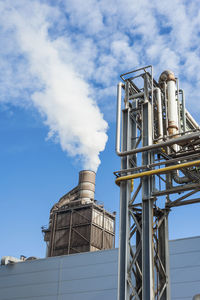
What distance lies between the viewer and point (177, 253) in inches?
754

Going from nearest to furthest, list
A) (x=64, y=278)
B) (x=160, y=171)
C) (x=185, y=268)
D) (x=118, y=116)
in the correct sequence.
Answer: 1. (x=160, y=171)
2. (x=118, y=116)
3. (x=185, y=268)
4. (x=64, y=278)

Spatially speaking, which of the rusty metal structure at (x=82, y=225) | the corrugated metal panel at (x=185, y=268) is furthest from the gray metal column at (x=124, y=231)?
the rusty metal structure at (x=82, y=225)

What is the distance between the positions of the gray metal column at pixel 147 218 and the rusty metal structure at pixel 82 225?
23533mm

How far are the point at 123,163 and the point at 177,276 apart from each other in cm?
861

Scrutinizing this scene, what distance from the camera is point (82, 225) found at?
3562cm

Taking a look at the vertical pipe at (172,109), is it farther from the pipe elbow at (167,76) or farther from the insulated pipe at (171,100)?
the pipe elbow at (167,76)

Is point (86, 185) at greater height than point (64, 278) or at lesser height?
greater

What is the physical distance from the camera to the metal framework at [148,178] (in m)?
11.3

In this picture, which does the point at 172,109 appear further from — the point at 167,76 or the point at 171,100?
the point at 167,76

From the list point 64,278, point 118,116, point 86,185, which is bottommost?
point 64,278

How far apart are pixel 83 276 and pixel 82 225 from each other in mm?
13767

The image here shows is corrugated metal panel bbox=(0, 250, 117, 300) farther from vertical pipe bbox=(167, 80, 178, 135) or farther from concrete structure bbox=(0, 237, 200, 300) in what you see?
vertical pipe bbox=(167, 80, 178, 135)

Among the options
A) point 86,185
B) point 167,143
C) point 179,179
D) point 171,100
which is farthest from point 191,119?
point 86,185

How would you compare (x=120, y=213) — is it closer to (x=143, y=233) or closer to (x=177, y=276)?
(x=143, y=233)
